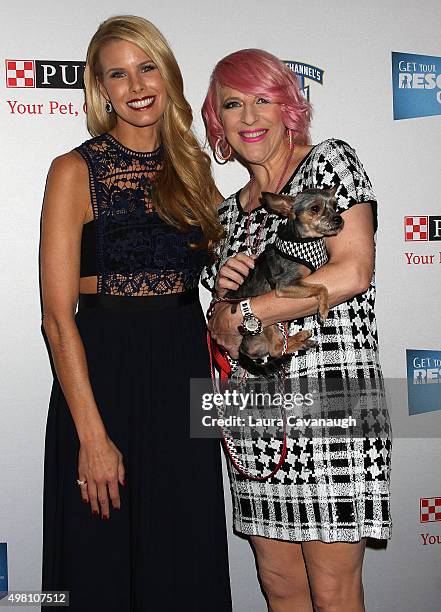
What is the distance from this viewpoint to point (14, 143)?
2.70m

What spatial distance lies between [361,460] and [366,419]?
0.36ft

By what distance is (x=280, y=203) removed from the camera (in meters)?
1.99

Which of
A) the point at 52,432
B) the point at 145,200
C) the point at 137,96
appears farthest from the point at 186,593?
the point at 137,96

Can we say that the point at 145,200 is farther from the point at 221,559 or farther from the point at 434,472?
the point at 434,472

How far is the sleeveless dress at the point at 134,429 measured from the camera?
7.00 ft

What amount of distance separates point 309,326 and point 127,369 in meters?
0.52

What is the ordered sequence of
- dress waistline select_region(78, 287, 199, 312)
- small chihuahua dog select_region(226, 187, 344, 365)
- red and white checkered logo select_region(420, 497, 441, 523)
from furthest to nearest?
red and white checkered logo select_region(420, 497, 441, 523)
dress waistline select_region(78, 287, 199, 312)
small chihuahua dog select_region(226, 187, 344, 365)

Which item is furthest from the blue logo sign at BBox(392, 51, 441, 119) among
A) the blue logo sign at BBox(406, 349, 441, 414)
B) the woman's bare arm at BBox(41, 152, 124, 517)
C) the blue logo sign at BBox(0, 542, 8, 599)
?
the blue logo sign at BBox(0, 542, 8, 599)

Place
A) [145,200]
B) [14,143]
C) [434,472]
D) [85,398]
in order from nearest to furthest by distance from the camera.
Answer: [85,398] < [145,200] < [14,143] < [434,472]

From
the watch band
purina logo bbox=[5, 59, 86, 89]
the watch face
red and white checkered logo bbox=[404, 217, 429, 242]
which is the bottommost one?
the watch face

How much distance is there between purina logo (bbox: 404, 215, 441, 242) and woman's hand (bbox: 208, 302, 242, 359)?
1038 mm

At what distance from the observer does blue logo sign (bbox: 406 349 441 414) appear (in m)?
2.98

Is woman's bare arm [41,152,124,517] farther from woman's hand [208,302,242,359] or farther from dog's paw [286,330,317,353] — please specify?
dog's paw [286,330,317,353]

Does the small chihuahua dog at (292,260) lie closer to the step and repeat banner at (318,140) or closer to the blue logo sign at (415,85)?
the step and repeat banner at (318,140)
